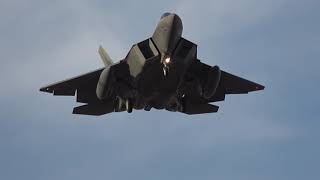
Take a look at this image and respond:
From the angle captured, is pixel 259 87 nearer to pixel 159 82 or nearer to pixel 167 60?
pixel 159 82

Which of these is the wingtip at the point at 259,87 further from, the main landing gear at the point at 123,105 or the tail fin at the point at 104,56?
the tail fin at the point at 104,56

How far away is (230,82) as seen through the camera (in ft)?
150

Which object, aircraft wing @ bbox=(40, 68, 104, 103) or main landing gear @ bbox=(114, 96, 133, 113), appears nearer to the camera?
main landing gear @ bbox=(114, 96, 133, 113)

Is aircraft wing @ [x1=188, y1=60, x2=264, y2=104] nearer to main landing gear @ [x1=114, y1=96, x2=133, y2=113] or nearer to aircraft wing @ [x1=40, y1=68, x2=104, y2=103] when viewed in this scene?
main landing gear @ [x1=114, y1=96, x2=133, y2=113]

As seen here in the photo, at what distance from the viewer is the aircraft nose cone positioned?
39656 mm

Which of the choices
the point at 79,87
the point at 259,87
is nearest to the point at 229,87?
the point at 259,87

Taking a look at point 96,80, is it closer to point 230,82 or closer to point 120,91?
point 120,91

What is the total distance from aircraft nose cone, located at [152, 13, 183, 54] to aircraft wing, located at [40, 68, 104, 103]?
5020 millimetres

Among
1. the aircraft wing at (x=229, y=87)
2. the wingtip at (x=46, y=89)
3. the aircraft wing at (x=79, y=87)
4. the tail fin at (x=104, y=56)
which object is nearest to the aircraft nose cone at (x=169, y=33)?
the aircraft wing at (x=79, y=87)

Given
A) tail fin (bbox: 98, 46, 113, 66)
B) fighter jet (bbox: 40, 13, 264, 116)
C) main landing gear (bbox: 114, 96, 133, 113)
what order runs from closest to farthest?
fighter jet (bbox: 40, 13, 264, 116) < main landing gear (bbox: 114, 96, 133, 113) < tail fin (bbox: 98, 46, 113, 66)

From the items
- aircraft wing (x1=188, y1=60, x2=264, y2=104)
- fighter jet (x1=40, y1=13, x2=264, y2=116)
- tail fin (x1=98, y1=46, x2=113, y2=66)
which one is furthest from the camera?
tail fin (x1=98, y1=46, x2=113, y2=66)

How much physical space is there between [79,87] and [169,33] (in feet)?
24.2

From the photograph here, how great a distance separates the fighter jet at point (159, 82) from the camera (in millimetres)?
40219

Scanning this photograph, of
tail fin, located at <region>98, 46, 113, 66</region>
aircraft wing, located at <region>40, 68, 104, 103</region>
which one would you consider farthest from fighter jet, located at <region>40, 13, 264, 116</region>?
tail fin, located at <region>98, 46, 113, 66</region>
